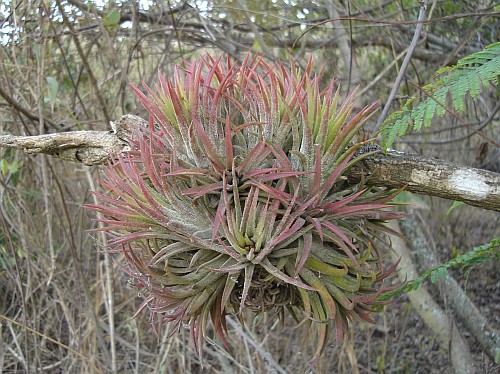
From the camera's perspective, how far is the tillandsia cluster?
0.93 meters

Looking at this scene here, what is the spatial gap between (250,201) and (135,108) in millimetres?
1967

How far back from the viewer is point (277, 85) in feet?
3.27

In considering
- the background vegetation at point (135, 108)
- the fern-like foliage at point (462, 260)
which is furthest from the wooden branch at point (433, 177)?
the background vegetation at point (135, 108)

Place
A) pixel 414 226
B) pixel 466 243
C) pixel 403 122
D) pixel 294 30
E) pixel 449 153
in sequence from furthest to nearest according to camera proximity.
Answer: pixel 466 243
pixel 449 153
pixel 294 30
pixel 414 226
pixel 403 122

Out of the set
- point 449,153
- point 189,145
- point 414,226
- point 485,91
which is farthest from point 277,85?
point 449,153

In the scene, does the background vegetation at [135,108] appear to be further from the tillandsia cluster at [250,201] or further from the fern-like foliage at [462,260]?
the tillandsia cluster at [250,201]

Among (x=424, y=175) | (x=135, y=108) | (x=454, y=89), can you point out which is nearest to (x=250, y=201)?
(x=424, y=175)

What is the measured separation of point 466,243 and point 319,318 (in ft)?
10.3

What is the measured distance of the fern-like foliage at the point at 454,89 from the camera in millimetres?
1085

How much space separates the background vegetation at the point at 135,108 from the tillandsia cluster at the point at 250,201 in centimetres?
103

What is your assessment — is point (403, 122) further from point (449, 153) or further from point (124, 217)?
point (449, 153)

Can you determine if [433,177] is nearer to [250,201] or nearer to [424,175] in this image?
[424,175]

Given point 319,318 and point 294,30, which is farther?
point 294,30

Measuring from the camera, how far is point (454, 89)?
3.70 ft
